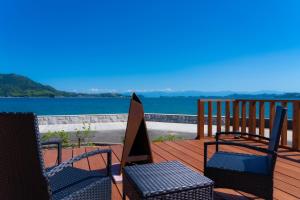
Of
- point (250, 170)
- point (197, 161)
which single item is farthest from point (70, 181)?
point (197, 161)

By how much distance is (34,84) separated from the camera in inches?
4988

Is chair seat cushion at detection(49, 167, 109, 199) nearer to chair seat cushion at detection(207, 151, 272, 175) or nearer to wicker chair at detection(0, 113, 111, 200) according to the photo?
wicker chair at detection(0, 113, 111, 200)

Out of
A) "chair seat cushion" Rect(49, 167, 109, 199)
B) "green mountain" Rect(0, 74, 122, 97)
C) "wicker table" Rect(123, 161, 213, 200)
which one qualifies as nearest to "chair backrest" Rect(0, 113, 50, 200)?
"chair seat cushion" Rect(49, 167, 109, 199)

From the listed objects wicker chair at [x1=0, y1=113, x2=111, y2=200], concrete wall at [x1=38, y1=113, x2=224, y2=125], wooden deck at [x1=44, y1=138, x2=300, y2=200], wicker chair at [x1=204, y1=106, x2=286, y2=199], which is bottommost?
concrete wall at [x1=38, y1=113, x2=224, y2=125]

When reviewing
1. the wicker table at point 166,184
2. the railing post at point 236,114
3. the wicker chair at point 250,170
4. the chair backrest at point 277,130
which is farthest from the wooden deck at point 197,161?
the wicker table at point 166,184

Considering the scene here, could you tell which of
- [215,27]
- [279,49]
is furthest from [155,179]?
[279,49]

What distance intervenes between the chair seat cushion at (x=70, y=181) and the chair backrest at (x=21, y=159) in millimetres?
228

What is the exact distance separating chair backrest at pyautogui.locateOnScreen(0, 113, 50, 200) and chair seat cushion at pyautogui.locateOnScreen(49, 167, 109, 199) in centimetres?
23

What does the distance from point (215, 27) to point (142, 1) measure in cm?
983

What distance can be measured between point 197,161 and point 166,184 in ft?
6.80

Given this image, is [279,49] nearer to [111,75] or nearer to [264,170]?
[264,170]

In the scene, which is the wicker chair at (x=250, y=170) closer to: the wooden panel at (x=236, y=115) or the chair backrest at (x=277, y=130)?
the chair backrest at (x=277, y=130)

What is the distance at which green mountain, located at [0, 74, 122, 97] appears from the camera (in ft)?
375

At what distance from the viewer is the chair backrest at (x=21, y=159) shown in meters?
1.34
